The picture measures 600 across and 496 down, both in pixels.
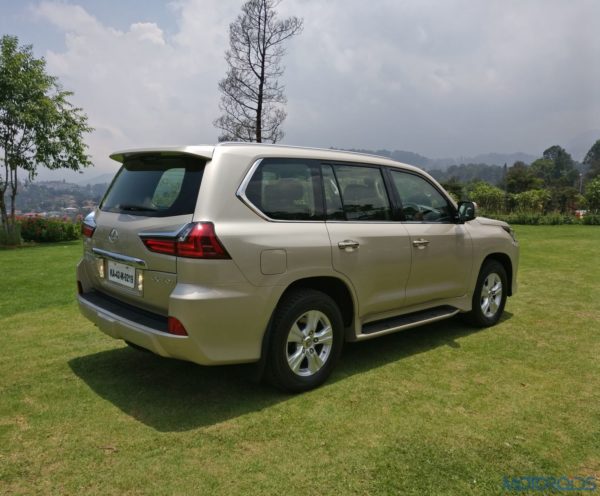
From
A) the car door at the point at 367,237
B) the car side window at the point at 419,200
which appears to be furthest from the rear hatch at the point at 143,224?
the car side window at the point at 419,200

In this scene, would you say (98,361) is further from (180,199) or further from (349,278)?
(349,278)

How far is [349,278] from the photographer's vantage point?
12.5ft

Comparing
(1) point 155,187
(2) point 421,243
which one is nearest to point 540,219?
(2) point 421,243

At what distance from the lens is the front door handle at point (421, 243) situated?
4.39 metres

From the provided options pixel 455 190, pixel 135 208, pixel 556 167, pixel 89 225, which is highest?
pixel 556 167

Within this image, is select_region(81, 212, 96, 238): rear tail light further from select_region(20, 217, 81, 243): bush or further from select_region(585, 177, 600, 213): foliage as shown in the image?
select_region(585, 177, 600, 213): foliage

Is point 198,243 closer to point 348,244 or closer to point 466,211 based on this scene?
point 348,244

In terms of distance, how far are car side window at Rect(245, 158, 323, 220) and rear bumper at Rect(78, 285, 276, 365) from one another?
673 millimetres

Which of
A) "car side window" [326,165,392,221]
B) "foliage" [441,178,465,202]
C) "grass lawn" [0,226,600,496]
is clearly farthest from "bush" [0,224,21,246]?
"foliage" [441,178,465,202]

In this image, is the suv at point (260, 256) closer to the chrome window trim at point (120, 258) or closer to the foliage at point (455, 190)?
the chrome window trim at point (120, 258)

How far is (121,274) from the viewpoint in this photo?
3.52m

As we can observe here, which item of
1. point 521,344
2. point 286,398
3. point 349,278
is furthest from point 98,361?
point 521,344

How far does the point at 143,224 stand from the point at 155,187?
0.35 m

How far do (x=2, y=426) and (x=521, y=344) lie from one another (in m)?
4.47
